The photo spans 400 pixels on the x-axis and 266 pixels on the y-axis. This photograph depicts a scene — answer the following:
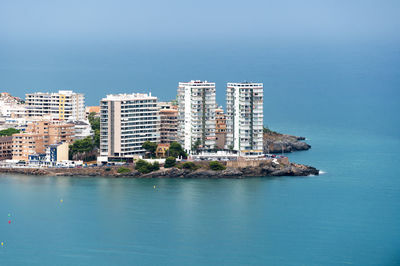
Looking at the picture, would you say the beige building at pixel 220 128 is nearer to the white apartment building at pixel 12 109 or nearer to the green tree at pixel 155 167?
the green tree at pixel 155 167

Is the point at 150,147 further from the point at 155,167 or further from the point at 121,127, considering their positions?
the point at 155,167

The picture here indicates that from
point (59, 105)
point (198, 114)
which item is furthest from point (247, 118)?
point (59, 105)

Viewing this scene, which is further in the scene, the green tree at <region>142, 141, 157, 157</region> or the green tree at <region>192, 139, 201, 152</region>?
the green tree at <region>192, 139, 201, 152</region>

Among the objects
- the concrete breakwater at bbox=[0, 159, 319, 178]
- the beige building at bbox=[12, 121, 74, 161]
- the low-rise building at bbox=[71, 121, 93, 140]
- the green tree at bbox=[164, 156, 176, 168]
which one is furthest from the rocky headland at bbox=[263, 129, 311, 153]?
the beige building at bbox=[12, 121, 74, 161]

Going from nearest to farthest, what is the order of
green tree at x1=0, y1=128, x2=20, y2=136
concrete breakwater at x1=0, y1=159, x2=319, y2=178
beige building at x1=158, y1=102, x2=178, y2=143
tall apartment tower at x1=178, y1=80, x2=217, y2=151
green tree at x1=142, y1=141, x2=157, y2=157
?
concrete breakwater at x1=0, y1=159, x2=319, y2=178 < green tree at x1=142, y1=141, x2=157, y2=157 < tall apartment tower at x1=178, y1=80, x2=217, y2=151 < beige building at x1=158, y1=102, x2=178, y2=143 < green tree at x1=0, y1=128, x2=20, y2=136

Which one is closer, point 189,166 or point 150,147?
point 189,166

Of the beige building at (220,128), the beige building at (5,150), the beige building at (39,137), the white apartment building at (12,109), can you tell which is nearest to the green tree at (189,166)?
the beige building at (220,128)

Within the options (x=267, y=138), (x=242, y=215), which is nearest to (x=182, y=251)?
(x=242, y=215)

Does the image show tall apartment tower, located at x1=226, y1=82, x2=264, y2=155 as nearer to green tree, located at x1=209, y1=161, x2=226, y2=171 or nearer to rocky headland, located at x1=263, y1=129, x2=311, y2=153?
green tree, located at x1=209, y1=161, x2=226, y2=171

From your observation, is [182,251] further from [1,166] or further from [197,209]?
[1,166]
